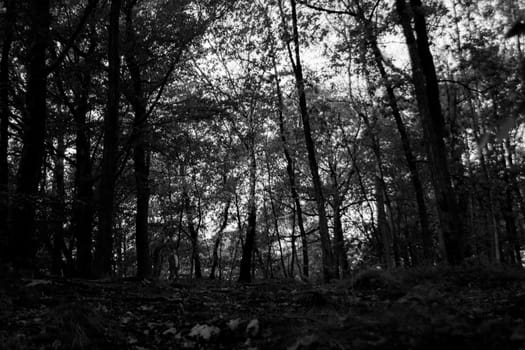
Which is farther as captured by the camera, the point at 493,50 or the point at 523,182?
the point at 523,182

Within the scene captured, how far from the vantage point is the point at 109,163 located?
9.84 metres

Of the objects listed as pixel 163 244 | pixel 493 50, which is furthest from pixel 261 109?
pixel 493 50

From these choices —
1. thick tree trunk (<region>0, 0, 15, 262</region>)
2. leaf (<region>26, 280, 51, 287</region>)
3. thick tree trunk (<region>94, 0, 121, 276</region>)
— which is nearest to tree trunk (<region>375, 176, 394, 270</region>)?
thick tree trunk (<region>94, 0, 121, 276</region>)

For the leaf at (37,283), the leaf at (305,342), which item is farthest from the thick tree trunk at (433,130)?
the leaf at (37,283)

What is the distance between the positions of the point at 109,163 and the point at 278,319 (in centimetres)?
688

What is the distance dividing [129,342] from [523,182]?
2316cm

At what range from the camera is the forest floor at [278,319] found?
309 cm

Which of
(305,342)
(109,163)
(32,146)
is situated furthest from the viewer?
(109,163)

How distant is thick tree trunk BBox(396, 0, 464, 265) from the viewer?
8.23m

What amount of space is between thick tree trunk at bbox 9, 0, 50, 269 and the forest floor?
6.91 feet

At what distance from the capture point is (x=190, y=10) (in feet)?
52.3

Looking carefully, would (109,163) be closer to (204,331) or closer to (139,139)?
(139,139)

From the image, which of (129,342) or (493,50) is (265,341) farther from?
(493,50)

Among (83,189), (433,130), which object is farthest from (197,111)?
(433,130)
